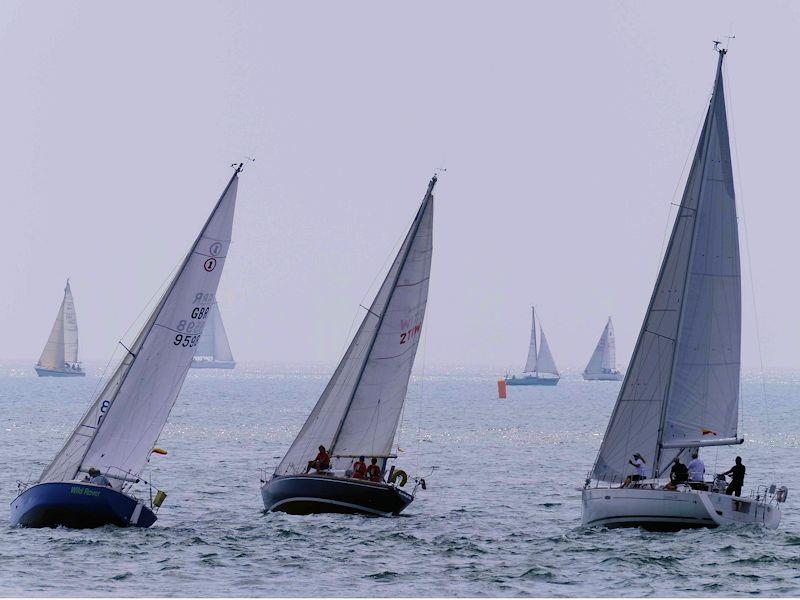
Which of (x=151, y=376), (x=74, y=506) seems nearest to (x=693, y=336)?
(x=151, y=376)

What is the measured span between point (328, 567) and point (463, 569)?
10.5ft

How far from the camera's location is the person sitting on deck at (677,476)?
132 ft

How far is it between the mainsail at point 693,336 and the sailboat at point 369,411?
22.4 feet

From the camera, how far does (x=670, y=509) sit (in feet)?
129

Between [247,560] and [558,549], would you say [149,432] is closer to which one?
[247,560]

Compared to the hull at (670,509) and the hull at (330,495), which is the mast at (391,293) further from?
the hull at (670,509)

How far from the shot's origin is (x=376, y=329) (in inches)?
1873

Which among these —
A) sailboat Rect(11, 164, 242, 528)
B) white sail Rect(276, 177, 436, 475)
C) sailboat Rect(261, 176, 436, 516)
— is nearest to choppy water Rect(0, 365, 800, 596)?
sailboat Rect(11, 164, 242, 528)

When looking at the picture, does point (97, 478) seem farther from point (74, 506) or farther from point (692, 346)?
point (692, 346)

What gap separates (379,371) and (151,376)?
8.36m

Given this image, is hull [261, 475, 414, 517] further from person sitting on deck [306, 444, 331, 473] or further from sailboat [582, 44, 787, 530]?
sailboat [582, 44, 787, 530]

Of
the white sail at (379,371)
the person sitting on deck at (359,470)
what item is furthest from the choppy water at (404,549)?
the white sail at (379,371)

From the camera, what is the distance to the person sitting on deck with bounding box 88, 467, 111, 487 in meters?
39.3

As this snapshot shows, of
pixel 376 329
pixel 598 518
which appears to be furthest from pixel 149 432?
pixel 598 518
